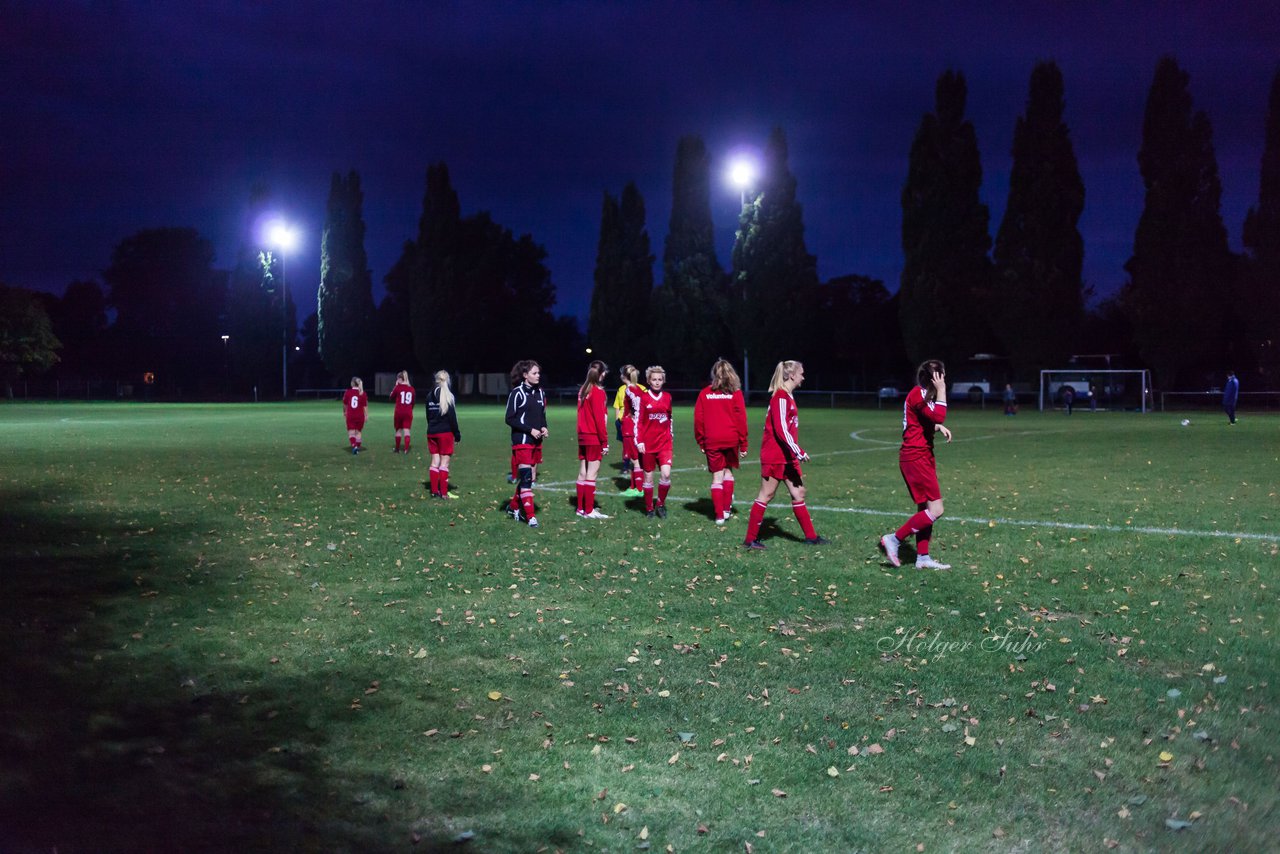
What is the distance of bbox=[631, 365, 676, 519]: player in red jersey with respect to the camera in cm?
1273

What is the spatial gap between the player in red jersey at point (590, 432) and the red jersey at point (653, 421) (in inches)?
21.3

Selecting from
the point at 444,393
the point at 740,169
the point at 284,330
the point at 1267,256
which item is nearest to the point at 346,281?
the point at 284,330

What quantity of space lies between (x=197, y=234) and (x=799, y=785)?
112 meters

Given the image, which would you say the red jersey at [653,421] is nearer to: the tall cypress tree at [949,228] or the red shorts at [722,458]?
the red shorts at [722,458]

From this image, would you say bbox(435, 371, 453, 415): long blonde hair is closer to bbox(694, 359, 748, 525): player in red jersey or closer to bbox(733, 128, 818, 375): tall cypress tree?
bbox(694, 359, 748, 525): player in red jersey

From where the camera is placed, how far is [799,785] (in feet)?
15.1

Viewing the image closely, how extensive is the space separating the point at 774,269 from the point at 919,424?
174 ft

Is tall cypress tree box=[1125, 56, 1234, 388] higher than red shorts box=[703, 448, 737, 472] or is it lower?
higher

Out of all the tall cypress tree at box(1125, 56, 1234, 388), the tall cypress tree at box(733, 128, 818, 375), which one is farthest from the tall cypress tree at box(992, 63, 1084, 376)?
the tall cypress tree at box(733, 128, 818, 375)

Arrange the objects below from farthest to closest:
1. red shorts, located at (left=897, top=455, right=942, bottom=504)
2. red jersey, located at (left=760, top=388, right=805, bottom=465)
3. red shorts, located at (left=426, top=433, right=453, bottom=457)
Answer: red shorts, located at (left=426, top=433, right=453, bottom=457), red jersey, located at (left=760, top=388, right=805, bottom=465), red shorts, located at (left=897, top=455, right=942, bottom=504)

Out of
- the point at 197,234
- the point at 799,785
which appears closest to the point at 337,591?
the point at 799,785

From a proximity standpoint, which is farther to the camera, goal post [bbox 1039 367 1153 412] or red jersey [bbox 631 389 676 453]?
goal post [bbox 1039 367 1153 412]

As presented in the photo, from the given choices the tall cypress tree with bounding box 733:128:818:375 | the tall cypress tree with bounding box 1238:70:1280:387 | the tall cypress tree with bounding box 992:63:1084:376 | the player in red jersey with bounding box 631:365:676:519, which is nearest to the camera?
the player in red jersey with bounding box 631:365:676:519

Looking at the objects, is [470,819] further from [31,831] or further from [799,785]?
[31,831]
